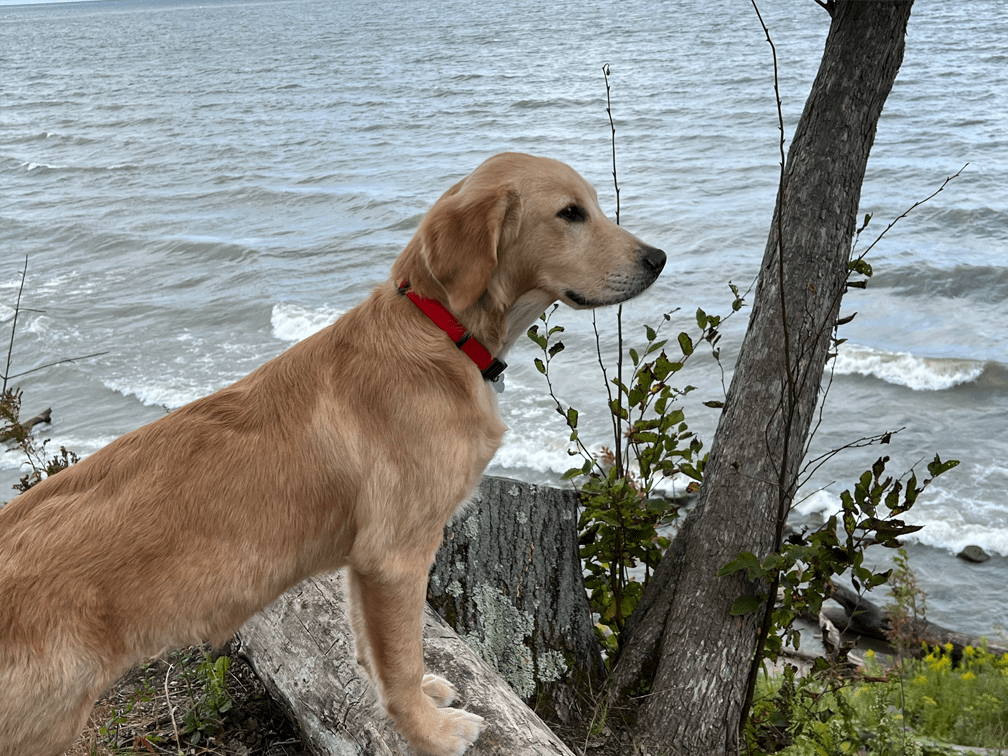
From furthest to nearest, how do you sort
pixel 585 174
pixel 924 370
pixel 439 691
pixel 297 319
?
pixel 585 174 < pixel 297 319 < pixel 924 370 < pixel 439 691

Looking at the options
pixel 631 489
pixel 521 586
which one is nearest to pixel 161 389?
pixel 521 586

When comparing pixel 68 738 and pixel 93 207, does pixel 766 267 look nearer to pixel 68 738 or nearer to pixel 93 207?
pixel 68 738

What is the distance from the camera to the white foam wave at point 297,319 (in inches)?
463

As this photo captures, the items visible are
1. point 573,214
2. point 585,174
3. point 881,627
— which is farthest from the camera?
point 585,174

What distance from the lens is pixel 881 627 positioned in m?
6.32

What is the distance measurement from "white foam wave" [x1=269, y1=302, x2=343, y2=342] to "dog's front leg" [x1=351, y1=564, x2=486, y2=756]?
8.92 m

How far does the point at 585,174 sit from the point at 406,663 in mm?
14164

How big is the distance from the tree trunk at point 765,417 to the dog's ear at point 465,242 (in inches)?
55.6

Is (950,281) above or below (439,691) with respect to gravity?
below

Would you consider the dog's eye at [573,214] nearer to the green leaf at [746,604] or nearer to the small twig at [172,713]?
the green leaf at [746,604]

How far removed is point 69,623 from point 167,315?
11.0 metres

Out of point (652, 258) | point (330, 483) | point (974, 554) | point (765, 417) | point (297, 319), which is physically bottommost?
point (974, 554)

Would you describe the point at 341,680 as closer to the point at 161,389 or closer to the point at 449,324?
the point at 449,324

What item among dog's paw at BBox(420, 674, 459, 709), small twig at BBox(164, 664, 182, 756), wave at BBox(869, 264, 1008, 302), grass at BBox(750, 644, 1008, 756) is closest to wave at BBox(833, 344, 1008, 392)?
wave at BBox(869, 264, 1008, 302)
